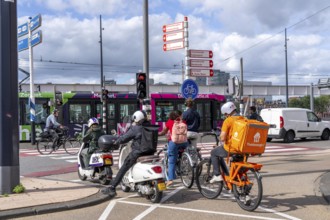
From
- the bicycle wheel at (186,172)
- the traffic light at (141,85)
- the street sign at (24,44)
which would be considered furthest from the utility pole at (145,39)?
the street sign at (24,44)

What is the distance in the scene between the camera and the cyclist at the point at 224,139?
23.0 ft

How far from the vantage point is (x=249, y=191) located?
22.4 ft

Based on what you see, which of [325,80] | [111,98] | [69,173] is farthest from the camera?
[325,80]

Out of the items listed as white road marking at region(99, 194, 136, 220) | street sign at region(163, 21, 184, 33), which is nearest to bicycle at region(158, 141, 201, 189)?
white road marking at region(99, 194, 136, 220)

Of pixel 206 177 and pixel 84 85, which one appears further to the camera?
pixel 84 85

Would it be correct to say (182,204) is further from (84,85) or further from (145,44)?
(84,85)

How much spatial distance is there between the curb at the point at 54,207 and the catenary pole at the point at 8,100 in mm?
1465

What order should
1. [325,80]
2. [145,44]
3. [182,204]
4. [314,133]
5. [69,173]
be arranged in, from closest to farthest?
[182,204] → [69,173] → [145,44] → [314,133] → [325,80]

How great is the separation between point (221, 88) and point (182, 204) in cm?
5934

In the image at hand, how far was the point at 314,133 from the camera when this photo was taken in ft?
77.2

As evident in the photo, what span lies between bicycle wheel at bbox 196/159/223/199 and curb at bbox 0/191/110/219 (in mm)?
1708

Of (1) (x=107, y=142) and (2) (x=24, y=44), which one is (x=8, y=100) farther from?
(2) (x=24, y=44)

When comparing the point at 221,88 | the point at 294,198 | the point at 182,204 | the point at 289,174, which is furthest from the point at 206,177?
the point at 221,88

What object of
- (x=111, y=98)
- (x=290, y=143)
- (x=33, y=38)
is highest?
(x=33, y=38)
